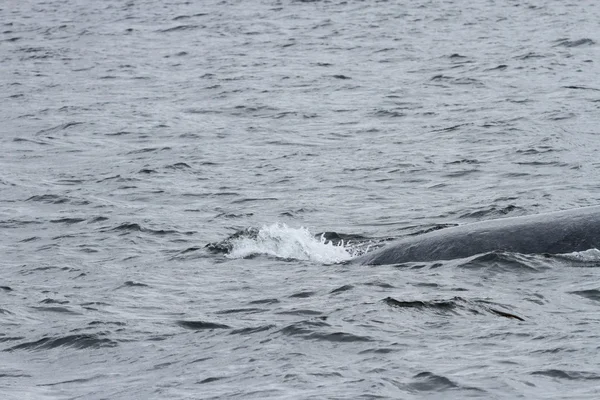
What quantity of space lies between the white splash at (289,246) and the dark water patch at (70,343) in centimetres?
373

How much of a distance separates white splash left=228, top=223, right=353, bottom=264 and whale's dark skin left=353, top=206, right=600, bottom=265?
3.04 feet

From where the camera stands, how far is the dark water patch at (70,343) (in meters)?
11.8

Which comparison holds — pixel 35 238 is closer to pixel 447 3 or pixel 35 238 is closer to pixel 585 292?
pixel 585 292

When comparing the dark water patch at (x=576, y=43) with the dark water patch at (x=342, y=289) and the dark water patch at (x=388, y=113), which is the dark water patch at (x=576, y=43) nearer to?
the dark water patch at (x=388, y=113)

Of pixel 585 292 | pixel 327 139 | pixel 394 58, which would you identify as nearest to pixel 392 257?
pixel 585 292

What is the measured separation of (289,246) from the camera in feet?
51.8

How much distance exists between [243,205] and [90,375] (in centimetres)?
837

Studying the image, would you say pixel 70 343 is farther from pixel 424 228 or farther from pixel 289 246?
pixel 424 228

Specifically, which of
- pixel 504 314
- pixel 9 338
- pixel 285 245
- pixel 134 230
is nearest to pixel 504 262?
pixel 504 314

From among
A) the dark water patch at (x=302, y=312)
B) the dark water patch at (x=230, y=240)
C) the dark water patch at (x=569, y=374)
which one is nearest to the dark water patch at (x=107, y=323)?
the dark water patch at (x=302, y=312)

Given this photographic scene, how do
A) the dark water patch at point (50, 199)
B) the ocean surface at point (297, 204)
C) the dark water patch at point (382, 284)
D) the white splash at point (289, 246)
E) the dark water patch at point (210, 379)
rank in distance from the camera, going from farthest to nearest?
1. the dark water patch at point (50, 199)
2. the white splash at point (289, 246)
3. the dark water patch at point (382, 284)
4. the ocean surface at point (297, 204)
5. the dark water patch at point (210, 379)

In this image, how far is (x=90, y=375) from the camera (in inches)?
424

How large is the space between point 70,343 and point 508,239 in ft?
15.8

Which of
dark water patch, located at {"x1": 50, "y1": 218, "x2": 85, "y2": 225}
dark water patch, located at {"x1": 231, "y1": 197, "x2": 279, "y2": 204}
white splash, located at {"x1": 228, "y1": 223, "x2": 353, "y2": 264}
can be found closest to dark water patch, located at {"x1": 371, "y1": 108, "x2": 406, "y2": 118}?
dark water patch, located at {"x1": 231, "y1": 197, "x2": 279, "y2": 204}
